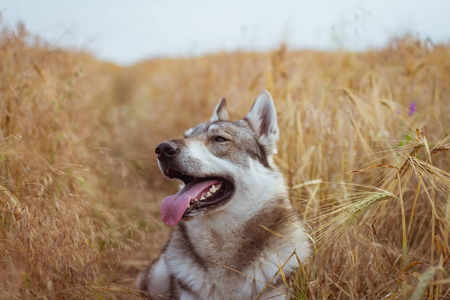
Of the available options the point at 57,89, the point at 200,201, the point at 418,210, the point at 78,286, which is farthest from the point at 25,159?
the point at 418,210

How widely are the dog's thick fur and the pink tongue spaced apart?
6cm

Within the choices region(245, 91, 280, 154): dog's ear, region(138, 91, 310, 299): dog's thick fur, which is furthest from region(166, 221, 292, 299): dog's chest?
region(245, 91, 280, 154): dog's ear

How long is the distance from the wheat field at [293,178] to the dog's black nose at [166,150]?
2.20ft

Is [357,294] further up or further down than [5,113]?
further down

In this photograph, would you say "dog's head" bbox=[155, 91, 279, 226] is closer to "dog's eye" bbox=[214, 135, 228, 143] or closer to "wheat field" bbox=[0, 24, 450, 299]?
"dog's eye" bbox=[214, 135, 228, 143]

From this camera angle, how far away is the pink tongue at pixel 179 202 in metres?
2.42

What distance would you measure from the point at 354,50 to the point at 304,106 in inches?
80.8

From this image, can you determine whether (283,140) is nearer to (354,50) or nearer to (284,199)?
(284,199)

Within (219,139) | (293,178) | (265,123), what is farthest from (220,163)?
(293,178)

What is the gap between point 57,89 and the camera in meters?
4.02

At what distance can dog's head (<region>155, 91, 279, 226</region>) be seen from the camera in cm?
250

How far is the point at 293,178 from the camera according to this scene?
3.90 m

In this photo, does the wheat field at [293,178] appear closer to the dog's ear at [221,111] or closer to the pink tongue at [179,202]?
the pink tongue at [179,202]

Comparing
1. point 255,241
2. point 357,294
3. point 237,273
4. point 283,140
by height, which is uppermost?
point 283,140
